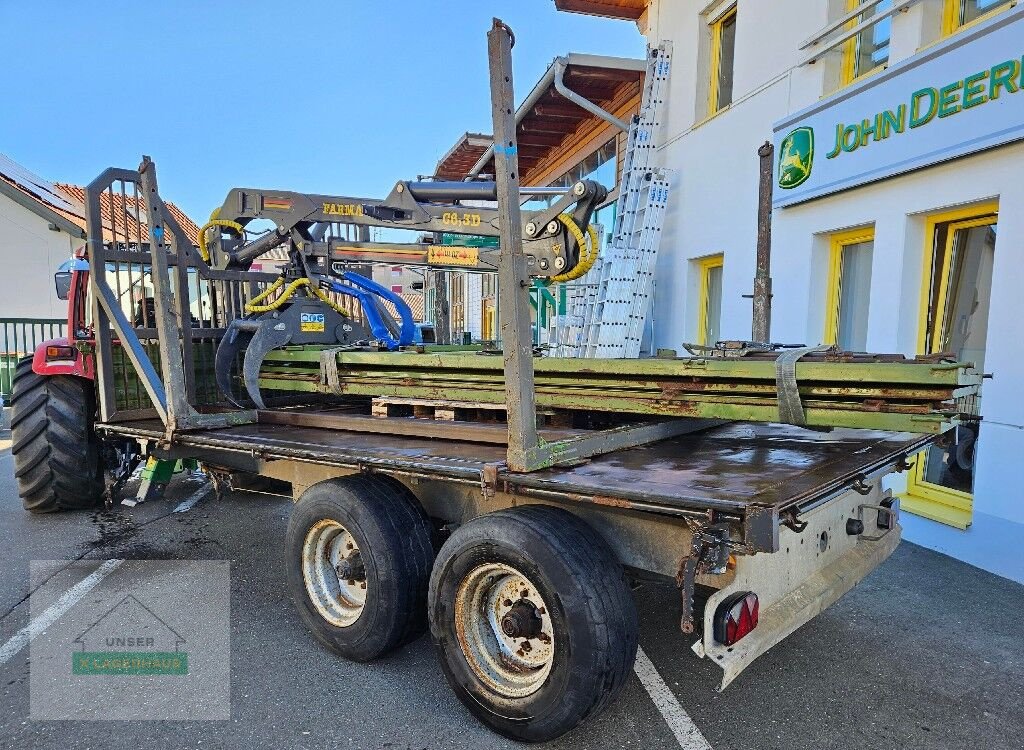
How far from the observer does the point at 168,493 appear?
682cm

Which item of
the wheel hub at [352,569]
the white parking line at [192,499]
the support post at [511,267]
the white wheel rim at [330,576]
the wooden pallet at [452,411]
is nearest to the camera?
the support post at [511,267]

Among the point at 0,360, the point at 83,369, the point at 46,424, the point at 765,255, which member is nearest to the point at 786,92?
the point at 765,255

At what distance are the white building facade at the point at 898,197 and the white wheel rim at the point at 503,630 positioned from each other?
12.5 ft

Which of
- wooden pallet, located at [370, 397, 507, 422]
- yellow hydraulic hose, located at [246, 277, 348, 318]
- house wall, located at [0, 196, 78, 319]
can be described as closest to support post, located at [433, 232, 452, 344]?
yellow hydraulic hose, located at [246, 277, 348, 318]

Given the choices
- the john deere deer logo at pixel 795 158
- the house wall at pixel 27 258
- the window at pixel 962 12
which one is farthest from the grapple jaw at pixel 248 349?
the house wall at pixel 27 258

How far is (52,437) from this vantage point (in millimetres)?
5367

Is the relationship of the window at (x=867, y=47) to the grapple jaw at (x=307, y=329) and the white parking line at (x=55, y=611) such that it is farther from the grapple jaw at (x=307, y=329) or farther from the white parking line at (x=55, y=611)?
the white parking line at (x=55, y=611)

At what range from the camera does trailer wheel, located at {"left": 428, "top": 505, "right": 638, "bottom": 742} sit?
93.2 inches

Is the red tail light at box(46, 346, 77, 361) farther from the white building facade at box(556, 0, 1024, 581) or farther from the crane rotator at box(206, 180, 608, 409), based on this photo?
the white building facade at box(556, 0, 1024, 581)

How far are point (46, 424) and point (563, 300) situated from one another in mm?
7839

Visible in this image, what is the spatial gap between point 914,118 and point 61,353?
7.19m

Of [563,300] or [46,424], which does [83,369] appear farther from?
[563,300]

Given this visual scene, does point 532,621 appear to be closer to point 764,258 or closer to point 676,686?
point 676,686

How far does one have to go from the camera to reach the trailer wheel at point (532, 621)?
2367 millimetres
